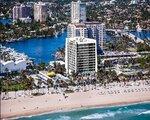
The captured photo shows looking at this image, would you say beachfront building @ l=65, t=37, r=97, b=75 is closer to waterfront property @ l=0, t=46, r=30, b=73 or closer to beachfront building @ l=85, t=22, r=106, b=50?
waterfront property @ l=0, t=46, r=30, b=73

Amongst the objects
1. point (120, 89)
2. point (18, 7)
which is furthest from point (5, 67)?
point (18, 7)

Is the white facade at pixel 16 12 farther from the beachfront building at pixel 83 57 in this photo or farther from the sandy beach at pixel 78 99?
the sandy beach at pixel 78 99

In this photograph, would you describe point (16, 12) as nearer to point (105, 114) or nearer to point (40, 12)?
point (40, 12)

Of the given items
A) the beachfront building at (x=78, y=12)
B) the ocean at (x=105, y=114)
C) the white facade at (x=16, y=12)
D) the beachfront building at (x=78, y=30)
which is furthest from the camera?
the white facade at (x=16, y=12)

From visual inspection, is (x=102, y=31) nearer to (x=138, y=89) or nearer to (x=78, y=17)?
(x=78, y=17)

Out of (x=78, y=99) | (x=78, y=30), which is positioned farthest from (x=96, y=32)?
(x=78, y=99)

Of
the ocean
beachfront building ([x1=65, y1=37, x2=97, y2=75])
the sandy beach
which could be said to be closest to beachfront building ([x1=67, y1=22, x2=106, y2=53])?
beachfront building ([x1=65, y1=37, x2=97, y2=75])

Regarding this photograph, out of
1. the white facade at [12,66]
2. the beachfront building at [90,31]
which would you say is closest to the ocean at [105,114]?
the white facade at [12,66]
